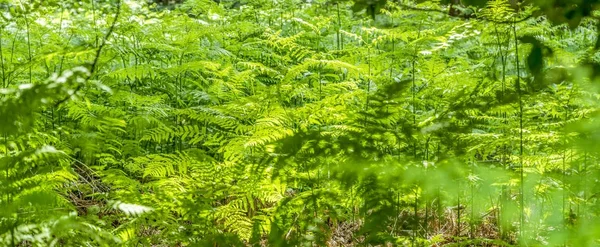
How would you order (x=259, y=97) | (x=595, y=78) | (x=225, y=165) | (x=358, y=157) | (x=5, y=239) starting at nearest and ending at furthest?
1. (x=595, y=78)
2. (x=5, y=239)
3. (x=358, y=157)
4. (x=225, y=165)
5. (x=259, y=97)

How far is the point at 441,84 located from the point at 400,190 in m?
1.19

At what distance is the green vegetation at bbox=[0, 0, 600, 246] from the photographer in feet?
6.18

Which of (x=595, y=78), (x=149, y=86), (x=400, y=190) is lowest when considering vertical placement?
(x=149, y=86)

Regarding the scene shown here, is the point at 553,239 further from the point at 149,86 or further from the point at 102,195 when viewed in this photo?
the point at 149,86

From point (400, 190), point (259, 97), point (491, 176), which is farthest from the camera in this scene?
point (259, 97)

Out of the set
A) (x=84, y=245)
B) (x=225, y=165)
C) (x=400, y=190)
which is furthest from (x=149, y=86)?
(x=400, y=190)

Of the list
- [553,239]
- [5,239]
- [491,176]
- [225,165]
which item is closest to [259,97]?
[225,165]

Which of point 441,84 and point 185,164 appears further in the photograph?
point 441,84

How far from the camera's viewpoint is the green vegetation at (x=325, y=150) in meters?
1.88

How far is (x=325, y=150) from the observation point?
6.63 feet

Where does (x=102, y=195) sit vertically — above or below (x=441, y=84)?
below

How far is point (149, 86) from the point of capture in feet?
15.4

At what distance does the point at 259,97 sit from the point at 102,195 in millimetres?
970

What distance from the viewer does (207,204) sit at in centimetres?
255
